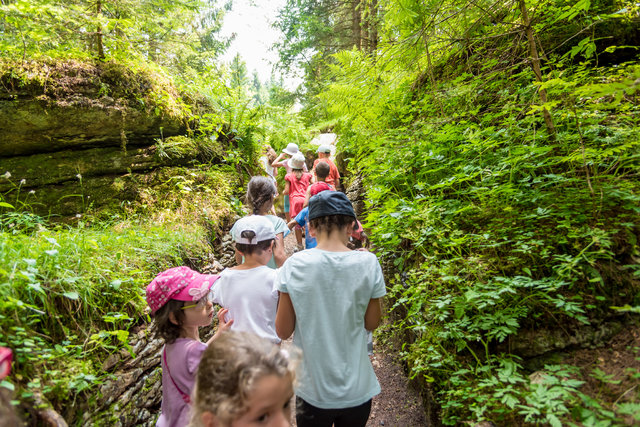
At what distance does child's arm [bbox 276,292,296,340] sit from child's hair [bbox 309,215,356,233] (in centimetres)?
50

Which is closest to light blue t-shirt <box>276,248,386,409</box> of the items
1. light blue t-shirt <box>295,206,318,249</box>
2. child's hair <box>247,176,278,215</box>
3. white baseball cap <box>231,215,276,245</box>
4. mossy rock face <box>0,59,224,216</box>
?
white baseball cap <box>231,215,276,245</box>

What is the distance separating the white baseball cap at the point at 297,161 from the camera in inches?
237

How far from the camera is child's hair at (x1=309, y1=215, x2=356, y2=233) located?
1.98m

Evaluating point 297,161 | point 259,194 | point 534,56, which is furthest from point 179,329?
point 297,161

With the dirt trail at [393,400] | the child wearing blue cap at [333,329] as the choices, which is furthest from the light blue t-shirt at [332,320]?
the dirt trail at [393,400]

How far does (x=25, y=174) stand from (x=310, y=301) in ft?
19.4

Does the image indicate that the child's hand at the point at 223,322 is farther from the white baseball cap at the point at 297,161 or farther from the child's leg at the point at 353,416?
the white baseball cap at the point at 297,161

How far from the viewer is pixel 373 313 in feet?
6.42

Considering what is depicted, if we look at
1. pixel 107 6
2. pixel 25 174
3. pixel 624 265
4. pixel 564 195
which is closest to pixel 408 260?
pixel 564 195

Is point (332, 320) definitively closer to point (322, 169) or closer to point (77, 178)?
A: point (322, 169)

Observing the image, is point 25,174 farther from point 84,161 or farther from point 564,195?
point 564,195

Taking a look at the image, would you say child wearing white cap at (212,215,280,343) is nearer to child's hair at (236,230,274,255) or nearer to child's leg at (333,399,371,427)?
child's hair at (236,230,274,255)

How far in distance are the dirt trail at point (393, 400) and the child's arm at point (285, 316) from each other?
1816 millimetres

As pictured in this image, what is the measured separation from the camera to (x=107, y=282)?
2.77 m
